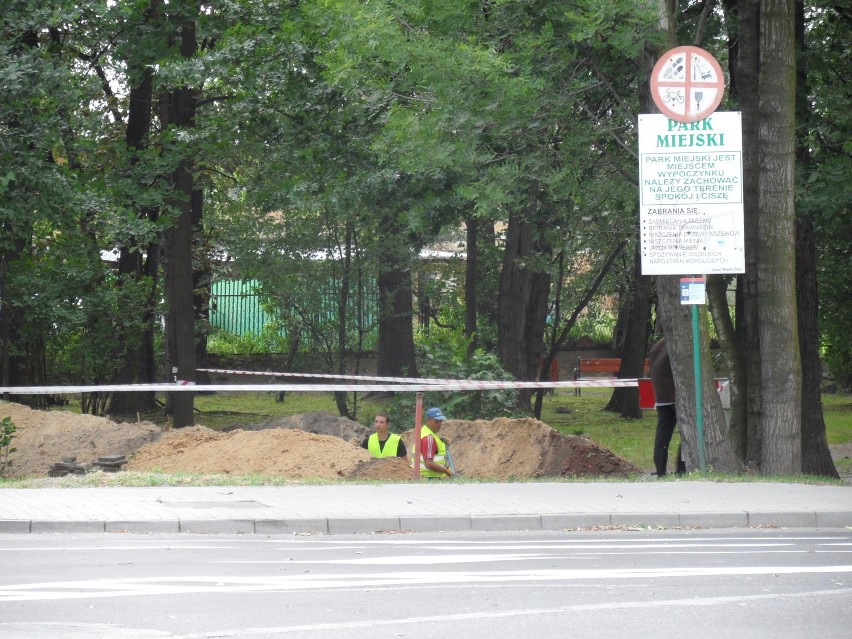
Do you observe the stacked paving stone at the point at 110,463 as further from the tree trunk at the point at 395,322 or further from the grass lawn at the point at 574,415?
the tree trunk at the point at 395,322

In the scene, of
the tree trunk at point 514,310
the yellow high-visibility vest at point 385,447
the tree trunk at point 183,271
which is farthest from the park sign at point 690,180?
the tree trunk at point 183,271

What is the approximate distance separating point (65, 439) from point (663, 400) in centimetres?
984

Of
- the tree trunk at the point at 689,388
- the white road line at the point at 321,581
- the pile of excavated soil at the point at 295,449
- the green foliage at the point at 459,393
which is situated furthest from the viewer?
the green foliage at the point at 459,393

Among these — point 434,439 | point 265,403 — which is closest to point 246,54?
point 434,439

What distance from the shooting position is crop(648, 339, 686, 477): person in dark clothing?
1638 cm

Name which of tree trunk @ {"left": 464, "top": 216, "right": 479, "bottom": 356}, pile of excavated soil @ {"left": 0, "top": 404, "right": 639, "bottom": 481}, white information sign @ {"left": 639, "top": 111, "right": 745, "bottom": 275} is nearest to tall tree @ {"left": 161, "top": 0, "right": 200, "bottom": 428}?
pile of excavated soil @ {"left": 0, "top": 404, "right": 639, "bottom": 481}

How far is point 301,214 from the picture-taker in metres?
25.5

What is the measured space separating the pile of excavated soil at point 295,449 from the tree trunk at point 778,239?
3156 mm

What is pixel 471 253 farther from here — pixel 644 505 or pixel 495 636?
pixel 495 636

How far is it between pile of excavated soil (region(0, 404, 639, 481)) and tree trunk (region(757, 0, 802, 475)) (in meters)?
3.16

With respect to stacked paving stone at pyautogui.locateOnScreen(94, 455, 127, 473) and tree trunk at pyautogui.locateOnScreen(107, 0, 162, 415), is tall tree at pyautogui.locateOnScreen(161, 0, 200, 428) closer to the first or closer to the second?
tree trunk at pyautogui.locateOnScreen(107, 0, 162, 415)

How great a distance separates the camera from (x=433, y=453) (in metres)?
15.5

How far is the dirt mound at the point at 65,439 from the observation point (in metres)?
19.9

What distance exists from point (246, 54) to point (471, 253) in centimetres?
971
